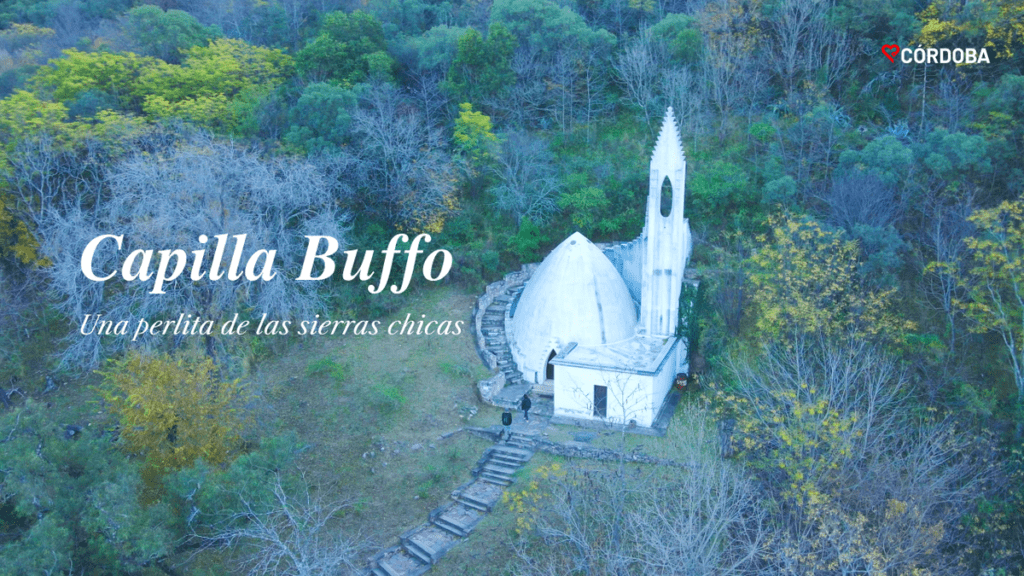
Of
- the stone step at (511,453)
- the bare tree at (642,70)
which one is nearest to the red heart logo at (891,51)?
the bare tree at (642,70)

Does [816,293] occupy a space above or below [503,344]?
above

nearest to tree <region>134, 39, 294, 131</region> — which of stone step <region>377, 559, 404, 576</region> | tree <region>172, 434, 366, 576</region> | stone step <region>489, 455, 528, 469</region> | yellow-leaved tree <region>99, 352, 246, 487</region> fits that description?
yellow-leaved tree <region>99, 352, 246, 487</region>

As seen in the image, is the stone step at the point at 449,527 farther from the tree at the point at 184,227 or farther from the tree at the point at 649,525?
the tree at the point at 184,227

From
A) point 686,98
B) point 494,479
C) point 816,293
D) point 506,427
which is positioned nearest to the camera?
point 494,479

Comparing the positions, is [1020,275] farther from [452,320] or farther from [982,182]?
[452,320]

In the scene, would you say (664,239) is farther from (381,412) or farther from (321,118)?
(321,118)

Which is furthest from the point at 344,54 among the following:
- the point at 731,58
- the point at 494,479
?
Answer: the point at 494,479
